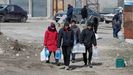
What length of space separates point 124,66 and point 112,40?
10.1 m

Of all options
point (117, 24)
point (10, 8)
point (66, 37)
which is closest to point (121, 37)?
point (117, 24)

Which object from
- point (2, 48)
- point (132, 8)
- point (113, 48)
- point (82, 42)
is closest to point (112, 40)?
point (132, 8)

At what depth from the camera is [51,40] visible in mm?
18609

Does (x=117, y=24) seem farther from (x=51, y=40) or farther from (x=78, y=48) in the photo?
(x=51, y=40)

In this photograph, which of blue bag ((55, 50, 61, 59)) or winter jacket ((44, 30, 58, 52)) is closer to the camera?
winter jacket ((44, 30, 58, 52))

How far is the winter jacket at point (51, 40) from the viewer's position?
60.9 ft

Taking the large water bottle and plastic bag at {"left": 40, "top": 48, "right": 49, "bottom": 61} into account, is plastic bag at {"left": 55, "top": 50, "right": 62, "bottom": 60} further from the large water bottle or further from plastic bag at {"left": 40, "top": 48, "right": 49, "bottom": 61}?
the large water bottle

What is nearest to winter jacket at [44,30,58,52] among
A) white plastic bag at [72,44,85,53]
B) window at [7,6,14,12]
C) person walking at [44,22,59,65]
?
person walking at [44,22,59,65]

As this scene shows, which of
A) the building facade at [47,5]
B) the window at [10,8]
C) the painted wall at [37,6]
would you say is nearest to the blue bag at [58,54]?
the window at [10,8]

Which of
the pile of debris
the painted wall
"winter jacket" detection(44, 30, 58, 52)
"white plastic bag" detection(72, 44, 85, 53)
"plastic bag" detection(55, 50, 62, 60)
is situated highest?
"winter jacket" detection(44, 30, 58, 52)

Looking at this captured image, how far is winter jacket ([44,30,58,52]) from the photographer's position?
18562mm

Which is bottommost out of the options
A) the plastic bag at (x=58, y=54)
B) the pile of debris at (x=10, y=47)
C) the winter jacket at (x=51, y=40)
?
the pile of debris at (x=10, y=47)

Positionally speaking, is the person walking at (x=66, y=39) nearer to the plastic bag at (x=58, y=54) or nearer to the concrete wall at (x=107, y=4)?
the plastic bag at (x=58, y=54)

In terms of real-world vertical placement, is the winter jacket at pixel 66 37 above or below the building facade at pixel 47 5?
above
